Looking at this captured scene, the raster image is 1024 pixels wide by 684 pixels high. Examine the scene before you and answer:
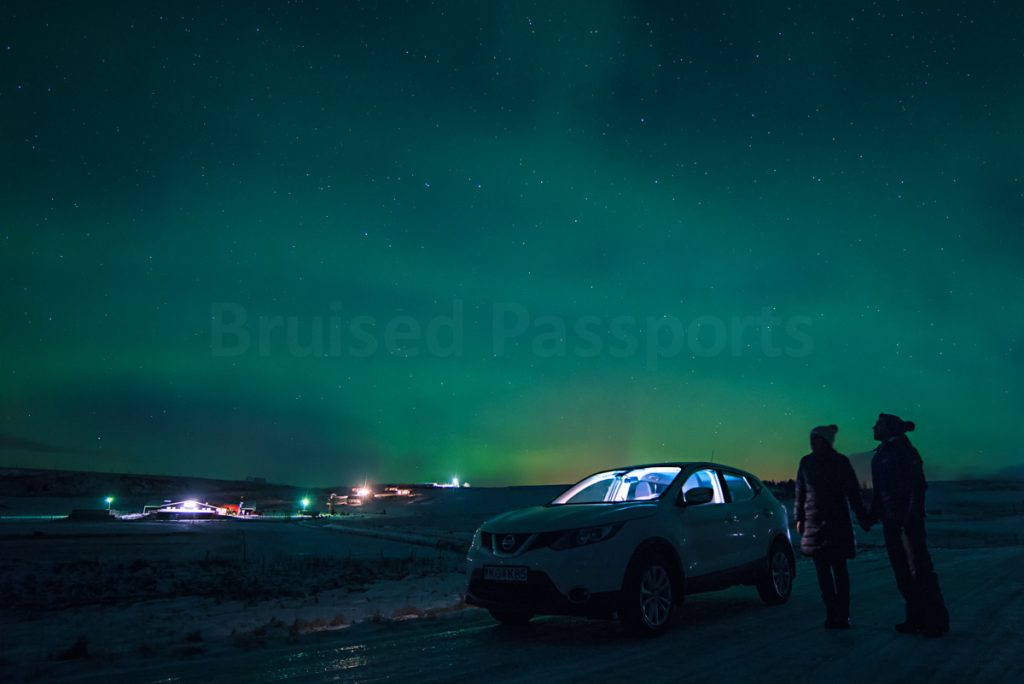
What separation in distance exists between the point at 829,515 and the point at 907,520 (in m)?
0.74

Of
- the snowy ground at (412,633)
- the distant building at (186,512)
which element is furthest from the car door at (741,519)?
the distant building at (186,512)

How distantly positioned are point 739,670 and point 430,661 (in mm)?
2509

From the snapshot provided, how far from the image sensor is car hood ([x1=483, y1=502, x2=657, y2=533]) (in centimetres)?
758

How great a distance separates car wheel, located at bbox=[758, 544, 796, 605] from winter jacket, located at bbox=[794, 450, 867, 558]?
6.10ft

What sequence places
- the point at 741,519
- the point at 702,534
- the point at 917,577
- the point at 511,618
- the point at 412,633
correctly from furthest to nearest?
the point at 741,519 → the point at 702,534 → the point at 511,618 → the point at 412,633 → the point at 917,577

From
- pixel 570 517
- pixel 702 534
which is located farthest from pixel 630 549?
pixel 702 534

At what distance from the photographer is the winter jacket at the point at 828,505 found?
25.4 ft

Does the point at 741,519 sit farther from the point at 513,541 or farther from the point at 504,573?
the point at 504,573

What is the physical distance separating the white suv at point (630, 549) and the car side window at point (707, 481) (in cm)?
1

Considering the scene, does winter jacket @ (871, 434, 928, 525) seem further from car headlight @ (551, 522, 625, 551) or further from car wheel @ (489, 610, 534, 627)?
car wheel @ (489, 610, 534, 627)

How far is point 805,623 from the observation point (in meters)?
8.10

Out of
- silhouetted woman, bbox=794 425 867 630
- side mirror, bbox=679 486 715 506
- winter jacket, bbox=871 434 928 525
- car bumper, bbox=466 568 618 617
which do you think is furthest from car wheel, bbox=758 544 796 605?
car bumper, bbox=466 568 618 617

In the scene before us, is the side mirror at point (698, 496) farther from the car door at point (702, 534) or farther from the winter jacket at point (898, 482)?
the winter jacket at point (898, 482)

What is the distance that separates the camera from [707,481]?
30.7 ft
